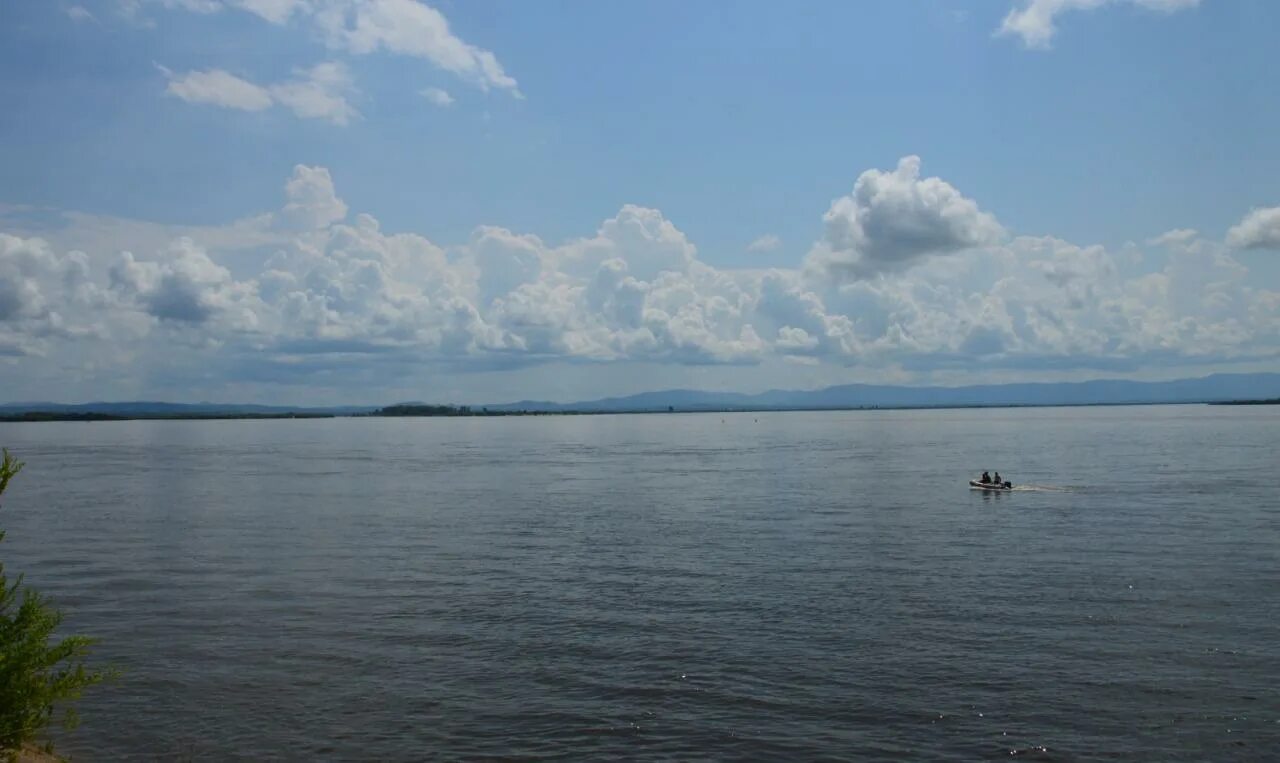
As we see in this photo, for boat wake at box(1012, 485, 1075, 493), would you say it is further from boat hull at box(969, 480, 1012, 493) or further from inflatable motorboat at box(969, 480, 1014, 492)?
boat hull at box(969, 480, 1012, 493)

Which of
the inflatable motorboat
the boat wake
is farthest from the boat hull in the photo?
the boat wake

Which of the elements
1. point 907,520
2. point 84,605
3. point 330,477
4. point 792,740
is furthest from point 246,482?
point 792,740

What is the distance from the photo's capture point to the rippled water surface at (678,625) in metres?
20.6

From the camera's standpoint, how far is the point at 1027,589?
112 feet

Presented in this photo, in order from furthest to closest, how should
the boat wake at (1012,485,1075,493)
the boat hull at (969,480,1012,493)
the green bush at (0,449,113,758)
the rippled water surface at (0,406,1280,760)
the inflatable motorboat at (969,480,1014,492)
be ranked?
the boat wake at (1012,485,1075,493) → the boat hull at (969,480,1012,493) → the inflatable motorboat at (969,480,1014,492) → the rippled water surface at (0,406,1280,760) → the green bush at (0,449,113,758)

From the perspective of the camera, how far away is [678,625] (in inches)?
1160

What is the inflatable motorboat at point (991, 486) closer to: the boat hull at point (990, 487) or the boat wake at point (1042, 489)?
the boat hull at point (990, 487)

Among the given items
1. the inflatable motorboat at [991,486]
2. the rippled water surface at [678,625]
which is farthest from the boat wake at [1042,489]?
the rippled water surface at [678,625]

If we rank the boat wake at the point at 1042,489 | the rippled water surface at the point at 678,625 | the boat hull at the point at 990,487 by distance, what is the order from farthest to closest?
the boat wake at the point at 1042,489
the boat hull at the point at 990,487
the rippled water surface at the point at 678,625

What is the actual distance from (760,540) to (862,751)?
26.8 meters

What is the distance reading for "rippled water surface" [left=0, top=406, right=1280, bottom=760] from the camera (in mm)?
20641

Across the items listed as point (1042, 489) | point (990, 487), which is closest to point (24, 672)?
point (990, 487)

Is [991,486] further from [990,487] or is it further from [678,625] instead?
[678,625]

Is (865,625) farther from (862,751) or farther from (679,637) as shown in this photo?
(862,751)
